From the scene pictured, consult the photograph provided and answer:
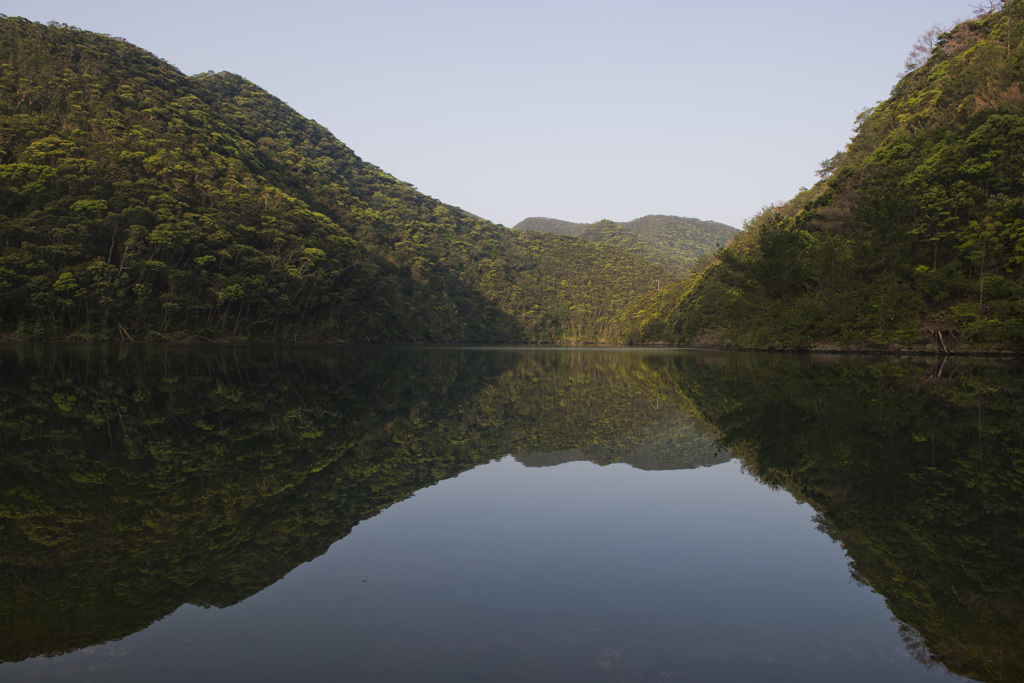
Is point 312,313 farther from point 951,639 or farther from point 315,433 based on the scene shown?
point 951,639

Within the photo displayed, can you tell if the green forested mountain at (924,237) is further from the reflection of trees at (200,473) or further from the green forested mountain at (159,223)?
the green forested mountain at (159,223)

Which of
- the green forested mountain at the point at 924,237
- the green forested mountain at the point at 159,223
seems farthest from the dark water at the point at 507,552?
the green forested mountain at the point at 159,223

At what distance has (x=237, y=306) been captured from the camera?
2159 inches

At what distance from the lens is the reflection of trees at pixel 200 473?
363cm

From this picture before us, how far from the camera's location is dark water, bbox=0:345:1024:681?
3000mm

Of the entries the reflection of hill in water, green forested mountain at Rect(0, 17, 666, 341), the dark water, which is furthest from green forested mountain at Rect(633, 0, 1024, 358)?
green forested mountain at Rect(0, 17, 666, 341)

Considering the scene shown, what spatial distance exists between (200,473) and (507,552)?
3.82 m

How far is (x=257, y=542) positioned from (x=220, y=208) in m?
57.2

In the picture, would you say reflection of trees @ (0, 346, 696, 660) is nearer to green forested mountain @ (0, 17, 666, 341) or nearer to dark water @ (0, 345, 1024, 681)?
dark water @ (0, 345, 1024, 681)

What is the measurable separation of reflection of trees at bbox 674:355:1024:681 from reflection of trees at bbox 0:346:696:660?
2298 mm

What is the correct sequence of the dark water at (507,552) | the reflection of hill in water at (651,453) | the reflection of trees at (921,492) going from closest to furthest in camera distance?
the dark water at (507,552)
the reflection of trees at (921,492)
the reflection of hill in water at (651,453)

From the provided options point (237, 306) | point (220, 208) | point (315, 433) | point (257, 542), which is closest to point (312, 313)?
point (237, 306)

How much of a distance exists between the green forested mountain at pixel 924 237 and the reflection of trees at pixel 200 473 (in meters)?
27.6

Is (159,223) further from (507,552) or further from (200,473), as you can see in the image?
(507,552)
